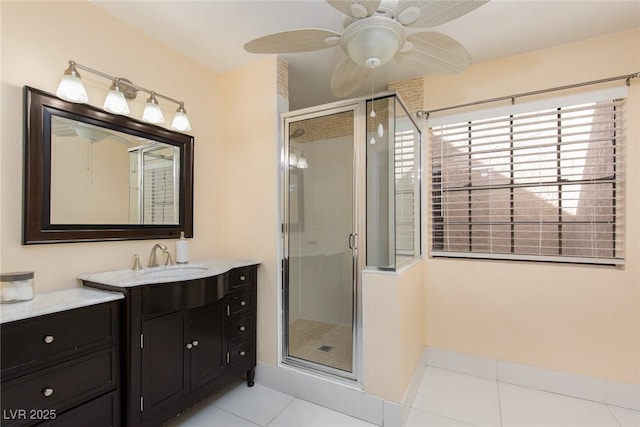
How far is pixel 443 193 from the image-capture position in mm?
2803

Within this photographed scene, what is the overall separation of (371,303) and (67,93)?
7.24 feet

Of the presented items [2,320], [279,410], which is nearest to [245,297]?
[279,410]

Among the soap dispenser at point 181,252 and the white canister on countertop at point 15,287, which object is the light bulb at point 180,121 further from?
the white canister on countertop at point 15,287

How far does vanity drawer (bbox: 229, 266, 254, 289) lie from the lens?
7.48ft

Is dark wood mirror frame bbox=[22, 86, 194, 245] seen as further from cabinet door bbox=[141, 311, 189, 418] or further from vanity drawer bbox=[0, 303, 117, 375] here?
cabinet door bbox=[141, 311, 189, 418]

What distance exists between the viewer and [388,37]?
124 cm

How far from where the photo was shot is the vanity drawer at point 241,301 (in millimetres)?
2295

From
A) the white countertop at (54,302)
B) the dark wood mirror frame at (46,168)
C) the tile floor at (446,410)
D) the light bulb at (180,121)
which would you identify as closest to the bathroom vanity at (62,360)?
the white countertop at (54,302)

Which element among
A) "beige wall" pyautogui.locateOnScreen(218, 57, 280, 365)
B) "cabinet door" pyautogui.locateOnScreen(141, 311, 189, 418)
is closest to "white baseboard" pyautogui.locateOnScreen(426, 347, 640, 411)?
"beige wall" pyautogui.locateOnScreen(218, 57, 280, 365)

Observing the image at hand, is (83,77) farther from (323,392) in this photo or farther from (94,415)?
(323,392)

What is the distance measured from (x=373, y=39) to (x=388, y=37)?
0.21 feet

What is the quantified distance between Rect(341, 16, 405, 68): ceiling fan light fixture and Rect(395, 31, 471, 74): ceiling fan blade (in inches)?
5.8

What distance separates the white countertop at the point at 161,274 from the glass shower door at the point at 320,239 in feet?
1.65

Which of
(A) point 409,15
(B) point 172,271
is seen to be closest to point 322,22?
(A) point 409,15
